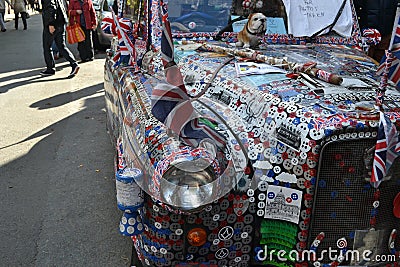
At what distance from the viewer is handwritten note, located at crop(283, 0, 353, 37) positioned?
350cm

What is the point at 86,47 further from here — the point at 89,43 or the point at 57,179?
the point at 57,179

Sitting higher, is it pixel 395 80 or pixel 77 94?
pixel 395 80

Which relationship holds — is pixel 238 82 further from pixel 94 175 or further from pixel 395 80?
pixel 94 175

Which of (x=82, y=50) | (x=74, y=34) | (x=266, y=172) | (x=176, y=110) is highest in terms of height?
(x=176, y=110)

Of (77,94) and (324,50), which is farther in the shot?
(77,94)

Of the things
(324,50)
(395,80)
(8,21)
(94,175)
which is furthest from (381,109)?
(8,21)

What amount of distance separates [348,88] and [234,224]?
37.7 inches

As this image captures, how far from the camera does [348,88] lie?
2439 mm

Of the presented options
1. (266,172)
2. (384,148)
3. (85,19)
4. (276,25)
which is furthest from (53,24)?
(384,148)

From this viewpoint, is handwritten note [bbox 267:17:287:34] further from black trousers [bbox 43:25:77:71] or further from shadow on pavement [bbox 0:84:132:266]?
black trousers [bbox 43:25:77:71]

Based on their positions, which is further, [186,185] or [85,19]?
[85,19]

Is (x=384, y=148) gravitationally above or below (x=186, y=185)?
above

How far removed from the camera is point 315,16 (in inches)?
140

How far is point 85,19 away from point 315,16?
7.58 meters
